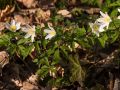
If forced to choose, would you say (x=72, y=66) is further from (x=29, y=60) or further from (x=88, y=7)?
(x=88, y=7)

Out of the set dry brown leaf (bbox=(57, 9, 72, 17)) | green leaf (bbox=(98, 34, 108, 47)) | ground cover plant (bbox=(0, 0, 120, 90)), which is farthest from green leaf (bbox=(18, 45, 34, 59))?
dry brown leaf (bbox=(57, 9, 72, 17))

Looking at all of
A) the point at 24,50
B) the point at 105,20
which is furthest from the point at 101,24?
the point at 24,50

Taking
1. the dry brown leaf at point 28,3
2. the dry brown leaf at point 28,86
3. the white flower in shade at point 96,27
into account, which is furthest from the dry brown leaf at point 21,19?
the white flower in shade at point 96,27

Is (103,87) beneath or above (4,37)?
beneath

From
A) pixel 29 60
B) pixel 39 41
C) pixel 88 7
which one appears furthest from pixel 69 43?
pixel 88 7

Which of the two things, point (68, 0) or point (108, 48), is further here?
point (68, 0)

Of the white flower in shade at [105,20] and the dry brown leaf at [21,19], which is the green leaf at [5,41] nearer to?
the white flower in shade at [105,20]

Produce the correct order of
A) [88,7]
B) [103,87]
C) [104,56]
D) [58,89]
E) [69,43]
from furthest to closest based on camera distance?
[88,7], [104,56], [58,89], [103,87], [69,43]

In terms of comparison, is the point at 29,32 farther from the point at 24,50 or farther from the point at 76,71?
the point at 76,71
